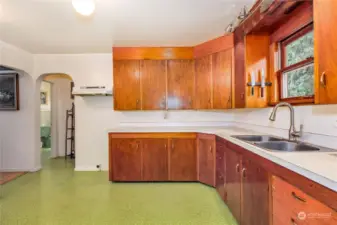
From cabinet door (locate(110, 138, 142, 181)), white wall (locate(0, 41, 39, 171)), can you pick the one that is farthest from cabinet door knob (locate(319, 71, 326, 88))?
white wall (locate(0, 41, 39, 171))

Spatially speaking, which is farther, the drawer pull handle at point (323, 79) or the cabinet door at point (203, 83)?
the cabinet door at point (203, 83)

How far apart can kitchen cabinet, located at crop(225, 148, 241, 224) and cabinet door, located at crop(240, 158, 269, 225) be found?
0.12 meters

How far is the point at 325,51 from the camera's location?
143cm

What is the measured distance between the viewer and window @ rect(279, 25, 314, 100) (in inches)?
88.9

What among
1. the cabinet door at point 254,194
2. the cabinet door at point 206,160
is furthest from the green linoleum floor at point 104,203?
the cabinet door at point 254,194

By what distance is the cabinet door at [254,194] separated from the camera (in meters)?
1.75

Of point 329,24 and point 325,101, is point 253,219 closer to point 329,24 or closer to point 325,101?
point 325,101

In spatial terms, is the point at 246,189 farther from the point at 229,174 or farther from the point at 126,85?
the point at 126,85

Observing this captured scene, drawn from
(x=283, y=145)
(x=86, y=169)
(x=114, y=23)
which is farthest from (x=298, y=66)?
(x=86, y=169)

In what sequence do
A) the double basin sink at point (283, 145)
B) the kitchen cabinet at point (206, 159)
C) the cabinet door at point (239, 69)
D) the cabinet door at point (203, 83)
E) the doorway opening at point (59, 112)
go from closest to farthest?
the double basin sink at point (283, 145) → the cabinet door at point (239, 69) → the kitchen cabinet at point (206, 159) → the cabinet door at point (203, 83) → the doorway opening at point (59, 112)

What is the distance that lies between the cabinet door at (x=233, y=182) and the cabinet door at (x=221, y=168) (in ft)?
0.52

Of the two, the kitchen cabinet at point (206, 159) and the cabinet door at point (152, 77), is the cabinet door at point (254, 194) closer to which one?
the kitchen cabinet at point (206, 159)

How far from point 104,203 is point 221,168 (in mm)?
1625

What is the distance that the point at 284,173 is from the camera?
1.46 metres
